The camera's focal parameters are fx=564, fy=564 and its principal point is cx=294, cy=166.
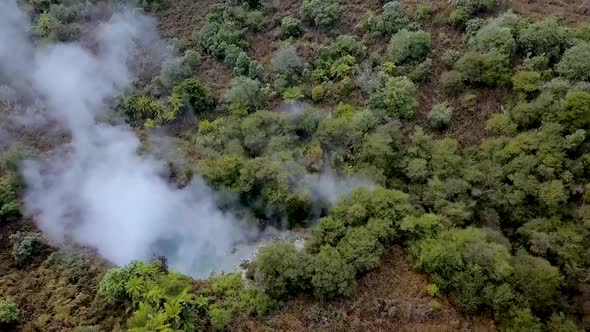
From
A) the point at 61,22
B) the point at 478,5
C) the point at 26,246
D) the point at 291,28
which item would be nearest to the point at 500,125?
the point at 478,5

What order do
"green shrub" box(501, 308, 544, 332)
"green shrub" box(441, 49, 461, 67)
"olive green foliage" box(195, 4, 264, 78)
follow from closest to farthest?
1. "green shrub" box(501, 308, 544, 332)
2. "green shrub" box(441, 49, 461, 67)
3. "olive green foliage" box(195, 4, 264, 78)

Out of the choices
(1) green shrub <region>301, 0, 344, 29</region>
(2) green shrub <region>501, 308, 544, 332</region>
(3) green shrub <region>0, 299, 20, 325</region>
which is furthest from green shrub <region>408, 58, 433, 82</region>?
(3) green shrub <region>0, 299, 20, 325</region>

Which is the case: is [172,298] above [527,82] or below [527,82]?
below

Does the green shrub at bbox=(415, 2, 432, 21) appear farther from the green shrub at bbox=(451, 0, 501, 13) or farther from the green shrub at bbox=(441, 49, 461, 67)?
the green shrub at bbox=(441, 49, 461, 67)

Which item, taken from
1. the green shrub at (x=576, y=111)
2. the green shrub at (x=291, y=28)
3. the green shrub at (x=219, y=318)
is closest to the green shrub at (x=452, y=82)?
the green shrub at (x=576, y=111)

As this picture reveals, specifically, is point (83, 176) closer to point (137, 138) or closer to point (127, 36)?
point (137, 138)

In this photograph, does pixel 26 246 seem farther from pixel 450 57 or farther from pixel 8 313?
pixel 450 57
